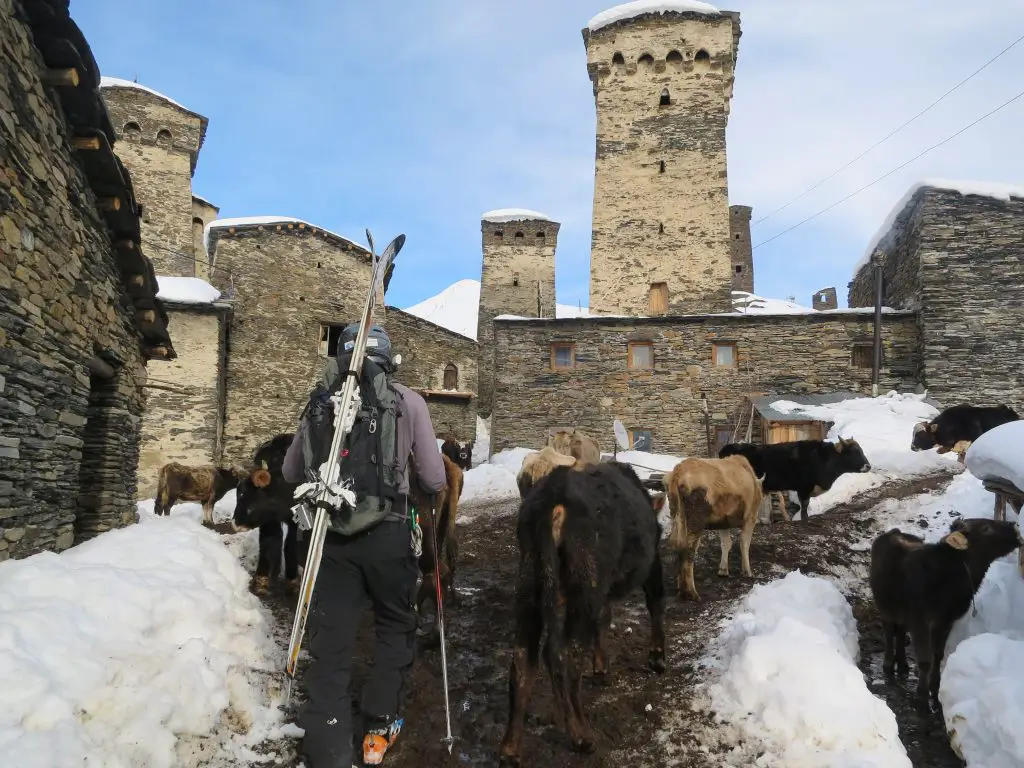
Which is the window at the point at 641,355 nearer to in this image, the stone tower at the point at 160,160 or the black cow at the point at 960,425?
the black cow at the point at 960,425

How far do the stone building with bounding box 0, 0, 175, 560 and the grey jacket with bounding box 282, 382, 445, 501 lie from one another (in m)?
2.85

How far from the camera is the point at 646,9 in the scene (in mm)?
28516

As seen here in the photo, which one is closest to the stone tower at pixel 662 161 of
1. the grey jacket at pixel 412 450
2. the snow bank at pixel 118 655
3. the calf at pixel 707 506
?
the calf at pixel 707 506

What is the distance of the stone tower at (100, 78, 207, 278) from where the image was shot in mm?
27891

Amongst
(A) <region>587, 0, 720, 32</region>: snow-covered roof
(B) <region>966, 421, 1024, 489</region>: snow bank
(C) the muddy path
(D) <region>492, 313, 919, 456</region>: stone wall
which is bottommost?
(C) the muddy path

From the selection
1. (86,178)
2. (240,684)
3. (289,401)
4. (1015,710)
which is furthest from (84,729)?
(289,401)

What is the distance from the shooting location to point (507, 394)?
23531 millimetres

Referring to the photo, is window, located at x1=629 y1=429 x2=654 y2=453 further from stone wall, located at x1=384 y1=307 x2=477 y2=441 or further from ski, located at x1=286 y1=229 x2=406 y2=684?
ski, located at x1=286 y1=229 x2=406 y2=684

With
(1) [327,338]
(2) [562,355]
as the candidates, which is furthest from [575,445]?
(1) [327,338]

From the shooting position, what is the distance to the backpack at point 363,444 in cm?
351

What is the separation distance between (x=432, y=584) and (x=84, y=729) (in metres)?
3.32

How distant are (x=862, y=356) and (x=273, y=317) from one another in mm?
20806

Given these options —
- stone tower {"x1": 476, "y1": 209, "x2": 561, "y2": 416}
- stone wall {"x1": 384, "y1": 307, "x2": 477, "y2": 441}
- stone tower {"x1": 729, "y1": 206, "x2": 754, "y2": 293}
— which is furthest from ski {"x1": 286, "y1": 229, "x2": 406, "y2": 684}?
stone tower {"x1": 729, "y1": 206, "x2": 754, "y2": 293}

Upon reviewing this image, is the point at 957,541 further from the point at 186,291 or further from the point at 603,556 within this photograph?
the point at 186,291
